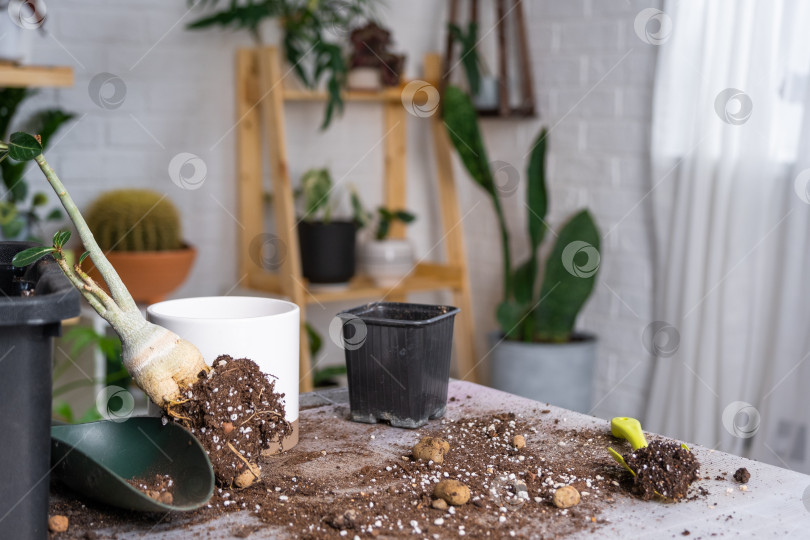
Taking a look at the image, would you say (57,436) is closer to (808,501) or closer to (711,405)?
→ (808,501)

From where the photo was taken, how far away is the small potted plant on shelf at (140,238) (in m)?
2.08

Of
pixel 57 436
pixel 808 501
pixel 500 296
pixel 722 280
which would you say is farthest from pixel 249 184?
pixel 808 501

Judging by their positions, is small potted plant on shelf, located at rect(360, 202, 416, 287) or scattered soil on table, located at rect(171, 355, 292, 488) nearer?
scattered soil on table, located at rect(171, 355, 292, 488)

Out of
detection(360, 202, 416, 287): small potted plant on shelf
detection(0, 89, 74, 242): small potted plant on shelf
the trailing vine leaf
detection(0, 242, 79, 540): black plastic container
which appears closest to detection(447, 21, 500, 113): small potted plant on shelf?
the trailing vine leaf

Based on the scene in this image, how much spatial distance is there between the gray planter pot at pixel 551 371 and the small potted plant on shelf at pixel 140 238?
937mm

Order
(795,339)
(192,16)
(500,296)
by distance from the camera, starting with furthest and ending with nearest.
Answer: (500,296) < (192,16) < (795,339)

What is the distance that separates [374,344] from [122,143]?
154 centimetres

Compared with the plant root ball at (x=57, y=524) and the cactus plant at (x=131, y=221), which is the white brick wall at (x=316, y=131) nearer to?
the cactus plant at (x=131, y=221)

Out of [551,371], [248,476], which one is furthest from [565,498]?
[551,371]

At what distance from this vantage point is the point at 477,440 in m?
1.01

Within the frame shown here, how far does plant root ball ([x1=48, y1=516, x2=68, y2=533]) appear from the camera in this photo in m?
0.75

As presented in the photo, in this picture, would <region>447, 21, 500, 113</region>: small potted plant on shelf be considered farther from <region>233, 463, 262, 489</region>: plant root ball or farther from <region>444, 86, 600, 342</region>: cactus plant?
<region>233, 463, 262, 489</region>: plant root ball

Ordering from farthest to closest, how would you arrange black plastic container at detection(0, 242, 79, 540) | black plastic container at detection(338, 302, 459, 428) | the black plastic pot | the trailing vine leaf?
1. the trailing vine leaf
2. the black plastic pot
3. black plastic container at detection(338, 302, 459, 428)
4. black plastic container at detection(0, 242, 79, 540)

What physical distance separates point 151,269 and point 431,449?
1380 millimetres
